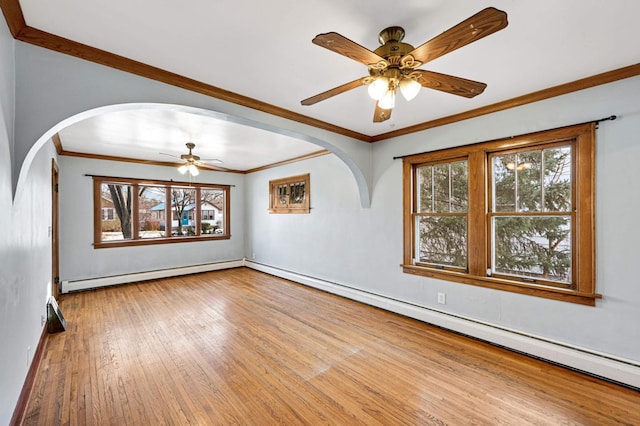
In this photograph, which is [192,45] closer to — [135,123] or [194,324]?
[135,123]

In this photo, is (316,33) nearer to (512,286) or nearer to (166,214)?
(512,286)

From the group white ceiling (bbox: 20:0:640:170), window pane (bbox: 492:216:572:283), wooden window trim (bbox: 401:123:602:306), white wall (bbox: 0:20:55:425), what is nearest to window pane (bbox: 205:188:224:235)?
white wall (bbox: 0:20:55:425)

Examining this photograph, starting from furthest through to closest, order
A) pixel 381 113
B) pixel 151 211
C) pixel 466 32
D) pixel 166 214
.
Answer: pixel 166 214
pixel 151 211
pixel 381 113
pixel 466 32

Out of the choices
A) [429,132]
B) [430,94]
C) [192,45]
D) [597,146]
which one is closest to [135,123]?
[192,45]

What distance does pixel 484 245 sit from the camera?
316 cm

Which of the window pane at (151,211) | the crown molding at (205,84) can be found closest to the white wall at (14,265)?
the crown molding at (205,84)

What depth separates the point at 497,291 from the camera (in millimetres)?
3055

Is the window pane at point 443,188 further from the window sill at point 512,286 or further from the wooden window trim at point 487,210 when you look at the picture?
the window sill at point 512,286

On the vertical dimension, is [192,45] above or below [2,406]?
above

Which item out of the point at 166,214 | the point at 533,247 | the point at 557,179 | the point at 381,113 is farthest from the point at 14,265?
the point at 166,214

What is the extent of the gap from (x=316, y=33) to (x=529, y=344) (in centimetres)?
333

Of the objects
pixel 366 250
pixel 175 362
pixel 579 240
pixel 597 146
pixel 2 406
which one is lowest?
pixel 175 362

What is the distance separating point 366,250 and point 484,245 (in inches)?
66.3

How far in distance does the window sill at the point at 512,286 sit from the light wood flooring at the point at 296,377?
62 cm
